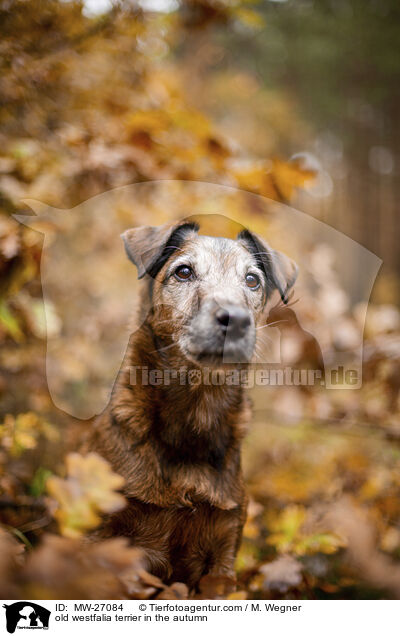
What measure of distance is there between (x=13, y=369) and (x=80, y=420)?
0.90 metres

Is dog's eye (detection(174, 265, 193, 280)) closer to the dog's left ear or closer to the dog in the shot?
the dog

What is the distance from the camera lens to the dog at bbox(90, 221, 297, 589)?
166cm

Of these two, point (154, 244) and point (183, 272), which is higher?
point (154, 244)

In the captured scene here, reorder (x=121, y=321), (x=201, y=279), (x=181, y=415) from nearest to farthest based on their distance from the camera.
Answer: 1. (x=201, y=279)
2. (x=181, y=415)
3. (x=121, y=321)

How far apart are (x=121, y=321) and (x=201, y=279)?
173cm

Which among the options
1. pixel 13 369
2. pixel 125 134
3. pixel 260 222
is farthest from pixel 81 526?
pixel 125 134

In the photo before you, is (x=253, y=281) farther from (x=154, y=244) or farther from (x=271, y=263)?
(x=154, y=244)

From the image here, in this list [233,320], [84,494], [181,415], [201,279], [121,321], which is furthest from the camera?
[121,321]

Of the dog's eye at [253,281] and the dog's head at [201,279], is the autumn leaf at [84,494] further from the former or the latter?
the dog's eye at [253,281]

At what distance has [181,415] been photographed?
1.75 metres

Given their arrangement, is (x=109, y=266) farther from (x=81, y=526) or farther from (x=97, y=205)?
(x=81, y=526)

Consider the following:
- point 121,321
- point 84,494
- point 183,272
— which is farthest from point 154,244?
point 121,321

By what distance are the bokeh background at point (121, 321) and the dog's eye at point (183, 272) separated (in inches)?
30.4
